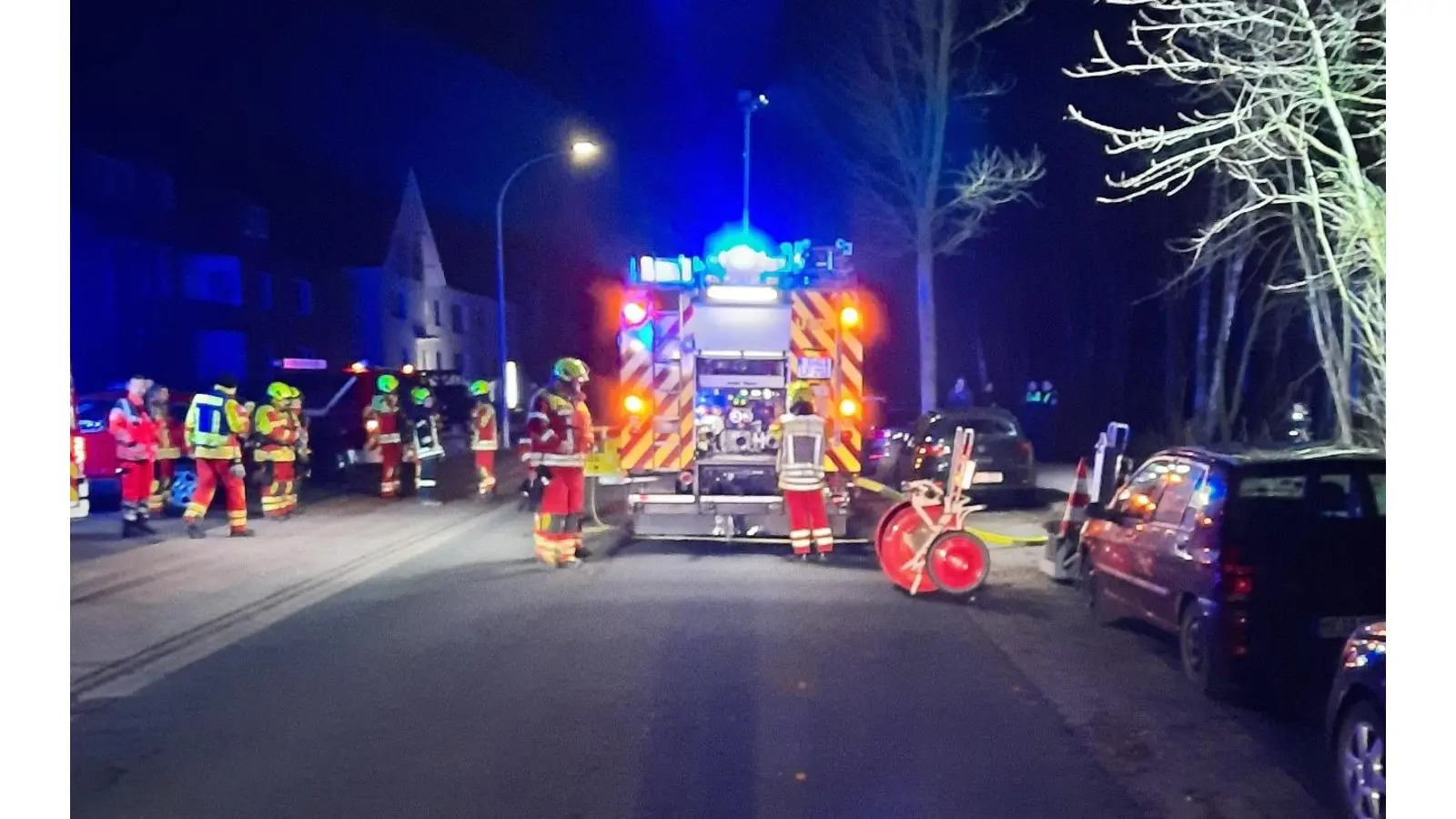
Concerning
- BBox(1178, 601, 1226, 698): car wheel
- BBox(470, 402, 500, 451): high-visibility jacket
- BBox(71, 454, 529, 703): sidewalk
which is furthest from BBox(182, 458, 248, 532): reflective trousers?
BBox(1178, 601, 1226, 698): car wheel

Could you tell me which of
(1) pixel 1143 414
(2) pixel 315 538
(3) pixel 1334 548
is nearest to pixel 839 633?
(3) pixel 1334 548

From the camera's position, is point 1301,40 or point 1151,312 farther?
point 1151,312

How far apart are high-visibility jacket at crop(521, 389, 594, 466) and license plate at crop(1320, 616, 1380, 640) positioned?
721 cm

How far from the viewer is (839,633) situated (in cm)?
970

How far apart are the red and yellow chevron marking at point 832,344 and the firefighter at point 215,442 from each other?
611 centimetres

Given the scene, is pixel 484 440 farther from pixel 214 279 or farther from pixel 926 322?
pixel 214 279

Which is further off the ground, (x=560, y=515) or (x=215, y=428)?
(x=215, y=428)

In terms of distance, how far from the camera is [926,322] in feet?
88.5

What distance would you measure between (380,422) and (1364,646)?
16120mm

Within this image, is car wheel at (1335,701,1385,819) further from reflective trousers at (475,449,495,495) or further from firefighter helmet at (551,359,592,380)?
reflective trousers at (475,449,495,495)

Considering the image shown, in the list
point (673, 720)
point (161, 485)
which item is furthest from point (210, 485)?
point (673, 720)

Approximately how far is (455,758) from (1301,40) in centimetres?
702
